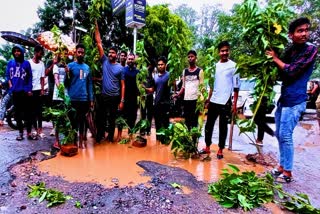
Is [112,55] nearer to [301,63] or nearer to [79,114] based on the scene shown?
[79,114]

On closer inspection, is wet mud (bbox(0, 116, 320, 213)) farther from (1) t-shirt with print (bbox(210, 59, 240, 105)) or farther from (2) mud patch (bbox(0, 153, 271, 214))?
(1) t-shirt with print (bbox(210, 59, 240, 105))

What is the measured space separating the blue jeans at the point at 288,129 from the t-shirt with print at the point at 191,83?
64.3 inches

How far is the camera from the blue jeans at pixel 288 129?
329 cm

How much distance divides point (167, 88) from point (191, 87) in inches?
23.0

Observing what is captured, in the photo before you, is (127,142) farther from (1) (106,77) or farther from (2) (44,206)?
(2) (44,206)

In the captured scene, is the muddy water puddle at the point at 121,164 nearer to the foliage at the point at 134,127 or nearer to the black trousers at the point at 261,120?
the foliage at the point at 134,127

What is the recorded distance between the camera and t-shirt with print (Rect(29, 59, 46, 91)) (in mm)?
5375

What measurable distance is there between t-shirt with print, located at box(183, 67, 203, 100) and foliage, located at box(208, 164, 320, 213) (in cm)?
206

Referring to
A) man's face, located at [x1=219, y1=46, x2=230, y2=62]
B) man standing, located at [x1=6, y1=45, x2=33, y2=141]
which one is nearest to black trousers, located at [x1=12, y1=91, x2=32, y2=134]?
man standing, located at [x1=6, y1=45, x2=33, y2=141]

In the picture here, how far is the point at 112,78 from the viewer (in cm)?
506

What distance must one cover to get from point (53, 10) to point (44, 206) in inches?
760

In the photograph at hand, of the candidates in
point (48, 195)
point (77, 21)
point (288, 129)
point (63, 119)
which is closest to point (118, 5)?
point (63, 119)

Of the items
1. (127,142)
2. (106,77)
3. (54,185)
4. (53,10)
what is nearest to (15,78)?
(106,77)

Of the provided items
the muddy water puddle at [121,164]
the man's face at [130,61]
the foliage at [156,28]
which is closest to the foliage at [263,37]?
the muddy water puddle at [121,164]
